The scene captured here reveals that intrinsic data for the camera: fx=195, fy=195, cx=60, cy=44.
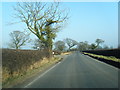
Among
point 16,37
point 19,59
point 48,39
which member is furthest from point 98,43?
point 19,59

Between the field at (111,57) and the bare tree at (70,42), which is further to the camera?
Answer: the bare tree at (70,42)

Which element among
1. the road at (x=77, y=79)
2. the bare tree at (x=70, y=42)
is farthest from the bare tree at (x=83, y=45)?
the road at (x=77, y=79)

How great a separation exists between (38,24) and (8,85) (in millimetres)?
32104

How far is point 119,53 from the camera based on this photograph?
4100 cm

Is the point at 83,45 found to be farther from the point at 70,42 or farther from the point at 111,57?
the point at 111,57

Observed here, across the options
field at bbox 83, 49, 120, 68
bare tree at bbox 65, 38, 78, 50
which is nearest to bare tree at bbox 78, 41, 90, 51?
bare tree at bbox 65, 38, 78, 50

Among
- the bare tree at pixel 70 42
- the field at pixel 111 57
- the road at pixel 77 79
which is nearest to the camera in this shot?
the road at pixel 77 79

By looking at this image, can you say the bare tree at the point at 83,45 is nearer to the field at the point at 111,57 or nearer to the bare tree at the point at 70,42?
the bare tree at the point at 70,42

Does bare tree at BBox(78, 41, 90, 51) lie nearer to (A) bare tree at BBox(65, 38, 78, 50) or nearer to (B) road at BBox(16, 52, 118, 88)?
(A) bare tree at BBox(65, 38, 78, 50)

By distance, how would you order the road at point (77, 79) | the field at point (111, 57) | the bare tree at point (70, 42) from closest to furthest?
the road at point (77, 79)
the field at point (111, 57)
the bare tree at point (70, 42)

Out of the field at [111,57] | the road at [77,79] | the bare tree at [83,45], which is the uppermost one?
the bare tree at [83,45]

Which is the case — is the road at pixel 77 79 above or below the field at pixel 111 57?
below

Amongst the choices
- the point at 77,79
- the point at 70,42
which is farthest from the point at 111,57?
the point at 70,42

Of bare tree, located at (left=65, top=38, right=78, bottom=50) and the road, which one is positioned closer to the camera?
the road
